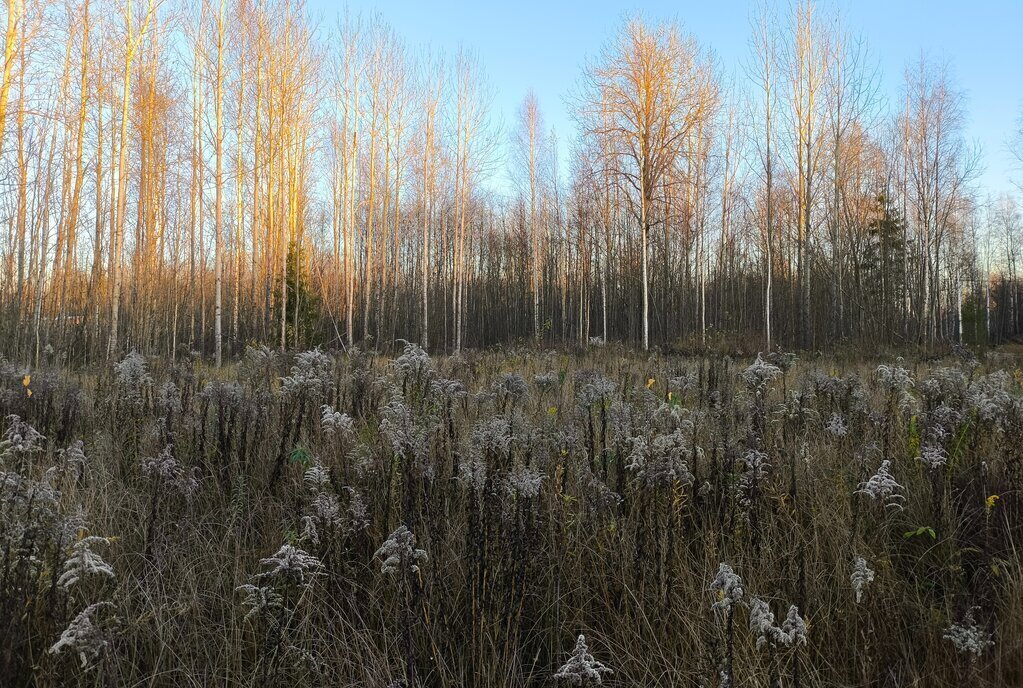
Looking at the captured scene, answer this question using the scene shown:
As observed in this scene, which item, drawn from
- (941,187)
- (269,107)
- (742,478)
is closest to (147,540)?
(742,478)

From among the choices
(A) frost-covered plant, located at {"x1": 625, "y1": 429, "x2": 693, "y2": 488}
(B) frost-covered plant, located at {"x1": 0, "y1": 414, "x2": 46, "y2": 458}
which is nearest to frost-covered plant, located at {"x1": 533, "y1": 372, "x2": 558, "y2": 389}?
(A) frost-covered plant, located at {"x1": 625, "y1": 429, "x2": 693, "y2": 488}

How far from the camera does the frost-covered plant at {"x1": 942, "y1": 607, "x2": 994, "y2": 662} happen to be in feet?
5.77

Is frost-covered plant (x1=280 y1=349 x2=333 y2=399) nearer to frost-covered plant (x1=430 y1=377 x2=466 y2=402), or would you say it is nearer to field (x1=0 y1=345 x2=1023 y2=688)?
frost-covered plant (x1=430 y1=377 x2=466 y2=402)

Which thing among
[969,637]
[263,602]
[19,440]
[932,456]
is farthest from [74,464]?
[932,456]

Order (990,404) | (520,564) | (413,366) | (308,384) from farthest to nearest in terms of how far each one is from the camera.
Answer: (413,366) → (308,384) → (990,404) → (520,564)

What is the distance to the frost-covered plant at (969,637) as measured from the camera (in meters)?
1.76

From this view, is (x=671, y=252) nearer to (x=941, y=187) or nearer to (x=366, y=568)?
(x=941, y=187)

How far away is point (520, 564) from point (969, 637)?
4.33ft

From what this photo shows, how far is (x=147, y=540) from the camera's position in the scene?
7.44ft

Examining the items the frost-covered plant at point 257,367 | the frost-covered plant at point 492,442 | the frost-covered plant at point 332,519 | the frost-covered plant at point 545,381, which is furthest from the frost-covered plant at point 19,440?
the frost-covered plant at point 545,381

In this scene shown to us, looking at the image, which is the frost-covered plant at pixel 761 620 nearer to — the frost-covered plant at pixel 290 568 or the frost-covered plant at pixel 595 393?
the frost-covered plant at pixel 290 568

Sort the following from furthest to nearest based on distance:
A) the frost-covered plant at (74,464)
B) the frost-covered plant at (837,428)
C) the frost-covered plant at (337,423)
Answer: the frost-covered plant at (837,428)
the frost-covered plant at (337,423)
the frost-covered plant at (74,464)

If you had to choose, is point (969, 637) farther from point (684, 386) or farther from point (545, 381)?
point (545, 381)

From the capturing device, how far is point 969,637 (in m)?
1.80
